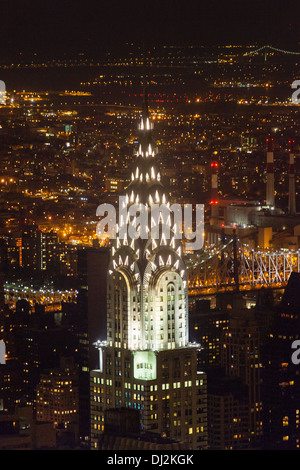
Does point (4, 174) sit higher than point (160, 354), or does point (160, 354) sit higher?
point (4, 174)

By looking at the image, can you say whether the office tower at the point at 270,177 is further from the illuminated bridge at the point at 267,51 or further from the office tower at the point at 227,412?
the office tower at the point at 227,412

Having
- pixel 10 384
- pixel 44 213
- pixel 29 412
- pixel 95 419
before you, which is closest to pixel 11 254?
pixel 44 213

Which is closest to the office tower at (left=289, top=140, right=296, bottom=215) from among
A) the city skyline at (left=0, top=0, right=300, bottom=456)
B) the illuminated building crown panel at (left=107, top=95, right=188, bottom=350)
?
the city skyline at (left=0, top=0, right=300, bottom=456)

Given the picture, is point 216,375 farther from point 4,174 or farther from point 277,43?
point 4,174

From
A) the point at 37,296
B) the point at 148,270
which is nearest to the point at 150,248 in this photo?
the point at 148,270

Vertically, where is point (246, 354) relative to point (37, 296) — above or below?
below

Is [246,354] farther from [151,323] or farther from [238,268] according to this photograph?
[238,268]

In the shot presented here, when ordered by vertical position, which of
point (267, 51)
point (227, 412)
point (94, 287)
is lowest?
point (227, 412)
